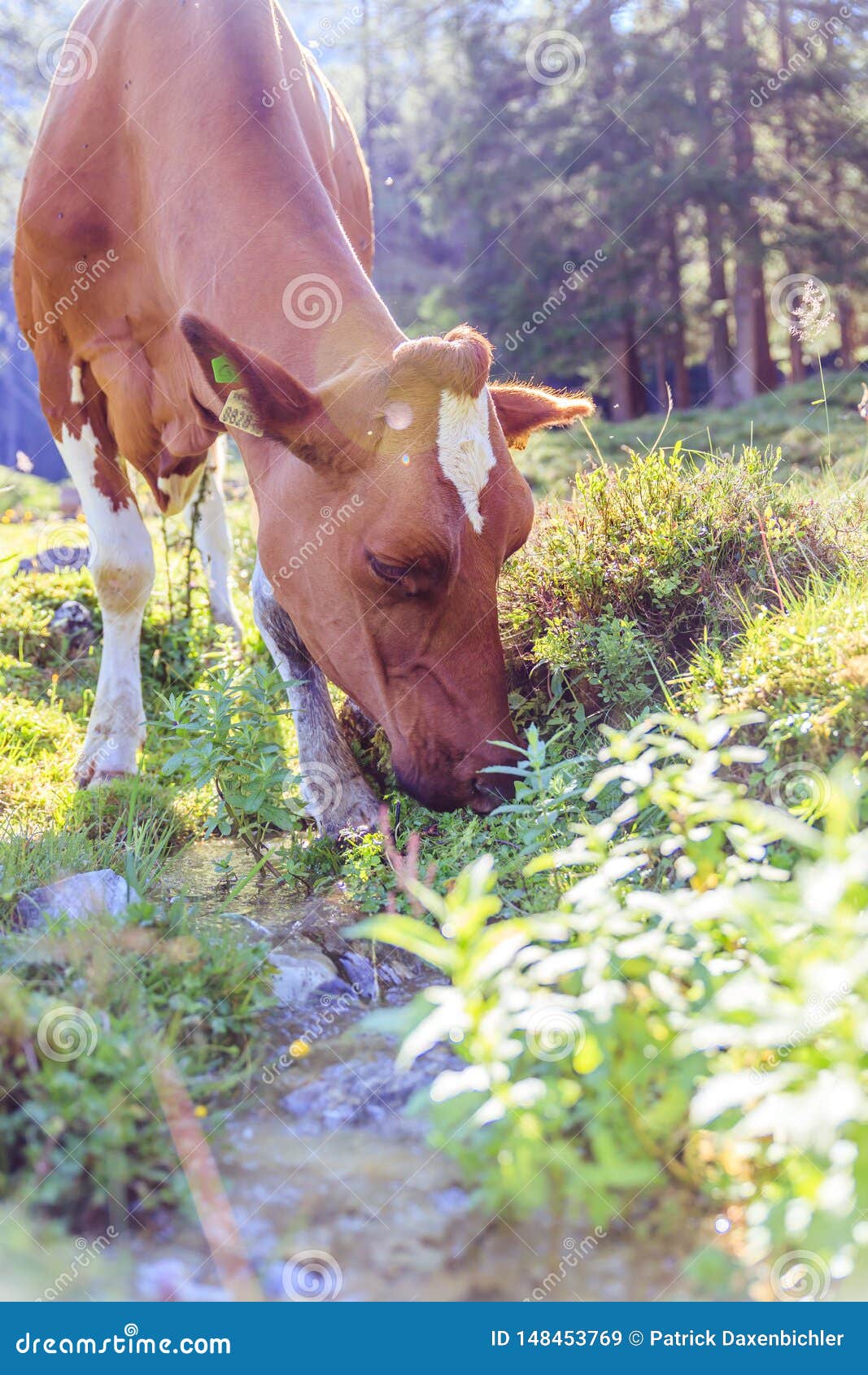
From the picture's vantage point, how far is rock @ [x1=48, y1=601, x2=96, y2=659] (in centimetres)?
569

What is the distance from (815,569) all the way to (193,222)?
238 centimetres

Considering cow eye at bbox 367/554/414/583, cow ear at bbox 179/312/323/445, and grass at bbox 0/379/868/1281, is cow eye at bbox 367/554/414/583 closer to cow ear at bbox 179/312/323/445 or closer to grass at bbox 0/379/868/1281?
cow ear at bbox 179/312/323/445

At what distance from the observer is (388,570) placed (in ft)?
10.3

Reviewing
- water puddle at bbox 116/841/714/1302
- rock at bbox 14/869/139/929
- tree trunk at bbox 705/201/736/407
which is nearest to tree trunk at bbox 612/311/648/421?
tree trunk at bbox 705/201/736/407

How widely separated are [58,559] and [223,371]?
3.84m

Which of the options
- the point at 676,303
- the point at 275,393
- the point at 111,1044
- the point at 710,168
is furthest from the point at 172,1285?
the point at 676,303

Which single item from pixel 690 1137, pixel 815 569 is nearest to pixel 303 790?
pixel 815 569

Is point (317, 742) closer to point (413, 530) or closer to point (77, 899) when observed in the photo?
point (413, 530)

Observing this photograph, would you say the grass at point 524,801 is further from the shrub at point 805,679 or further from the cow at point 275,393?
the cow at point 275,393

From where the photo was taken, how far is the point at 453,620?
10.4 ft

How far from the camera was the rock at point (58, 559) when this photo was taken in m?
6.48

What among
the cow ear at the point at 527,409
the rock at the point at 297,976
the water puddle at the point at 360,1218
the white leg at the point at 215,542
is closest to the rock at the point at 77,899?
the rock at the point at 297,976

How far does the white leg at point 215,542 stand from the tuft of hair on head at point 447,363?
10.0ft

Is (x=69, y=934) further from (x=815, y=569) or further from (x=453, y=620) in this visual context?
(x=815, y=569)
